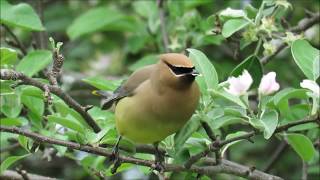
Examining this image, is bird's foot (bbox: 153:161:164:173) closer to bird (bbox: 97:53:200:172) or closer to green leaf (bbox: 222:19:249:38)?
bird (bbox: 97:53:200:172)

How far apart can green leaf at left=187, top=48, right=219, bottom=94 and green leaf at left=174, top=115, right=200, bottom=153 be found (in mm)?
183

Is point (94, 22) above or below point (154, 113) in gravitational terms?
below

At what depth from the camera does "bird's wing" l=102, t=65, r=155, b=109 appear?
302 centimetres

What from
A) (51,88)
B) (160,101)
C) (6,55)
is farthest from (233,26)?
(6,55)

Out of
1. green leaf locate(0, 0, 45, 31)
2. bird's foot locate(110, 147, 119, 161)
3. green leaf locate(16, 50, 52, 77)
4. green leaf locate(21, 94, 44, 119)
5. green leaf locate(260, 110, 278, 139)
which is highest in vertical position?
green leaf locate(260, 110, 278, 139)

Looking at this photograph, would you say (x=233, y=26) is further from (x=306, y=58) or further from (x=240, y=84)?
(x=240, y=84)

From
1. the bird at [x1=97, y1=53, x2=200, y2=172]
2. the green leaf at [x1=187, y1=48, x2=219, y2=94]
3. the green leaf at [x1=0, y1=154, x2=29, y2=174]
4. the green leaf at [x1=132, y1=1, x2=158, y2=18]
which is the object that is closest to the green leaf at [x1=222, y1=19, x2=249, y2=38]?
the green leaf at [x1=187, y1=48, x2=219, y2=94]

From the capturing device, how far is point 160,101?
2779mm

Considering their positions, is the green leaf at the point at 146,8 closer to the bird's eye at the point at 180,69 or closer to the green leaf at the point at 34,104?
the green leaf at the point at 34,104

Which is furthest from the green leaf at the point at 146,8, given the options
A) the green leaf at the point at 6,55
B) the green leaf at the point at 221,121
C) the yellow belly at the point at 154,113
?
the green leaf at the point at 221,121

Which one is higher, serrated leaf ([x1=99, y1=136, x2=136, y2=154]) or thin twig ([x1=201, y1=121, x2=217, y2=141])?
thin twig ([x1=201, y1=121, x2=217, y2=141])

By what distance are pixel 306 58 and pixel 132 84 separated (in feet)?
2.31

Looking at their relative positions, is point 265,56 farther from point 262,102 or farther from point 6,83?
point 6,83

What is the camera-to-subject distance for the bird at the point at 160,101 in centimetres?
271
